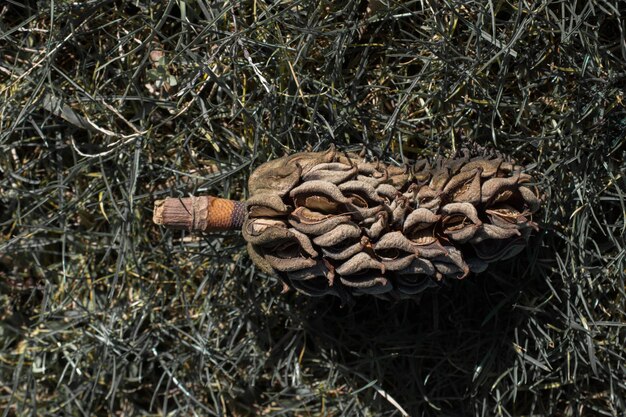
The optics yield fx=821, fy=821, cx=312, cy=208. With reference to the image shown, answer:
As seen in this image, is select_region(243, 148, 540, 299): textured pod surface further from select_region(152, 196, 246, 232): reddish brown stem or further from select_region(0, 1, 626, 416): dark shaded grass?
select_region(0, 1, 626, 416): dark shaded grass

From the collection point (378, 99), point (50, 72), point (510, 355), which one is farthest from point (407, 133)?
point (50, 72)

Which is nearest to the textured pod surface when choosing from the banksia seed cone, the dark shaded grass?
the banksia seed cone

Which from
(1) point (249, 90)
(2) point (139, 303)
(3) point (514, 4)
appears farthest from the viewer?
(2) point (139, 303)

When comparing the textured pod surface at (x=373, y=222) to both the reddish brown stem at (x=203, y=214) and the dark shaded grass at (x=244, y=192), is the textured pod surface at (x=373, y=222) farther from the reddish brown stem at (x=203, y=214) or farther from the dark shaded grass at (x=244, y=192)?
the dark shaded grass at (x=244, y=192)

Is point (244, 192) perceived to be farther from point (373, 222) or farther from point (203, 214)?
point (373, 222)

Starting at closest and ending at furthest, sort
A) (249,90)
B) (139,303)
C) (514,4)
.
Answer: (514,4) < (249,90) < (139,303)

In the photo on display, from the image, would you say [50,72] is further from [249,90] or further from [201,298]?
[201,298]

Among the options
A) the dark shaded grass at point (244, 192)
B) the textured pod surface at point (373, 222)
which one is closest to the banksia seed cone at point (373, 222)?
the textured pod surface at point (373, 222)

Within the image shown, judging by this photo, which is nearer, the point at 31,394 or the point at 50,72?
the point at 50,72
